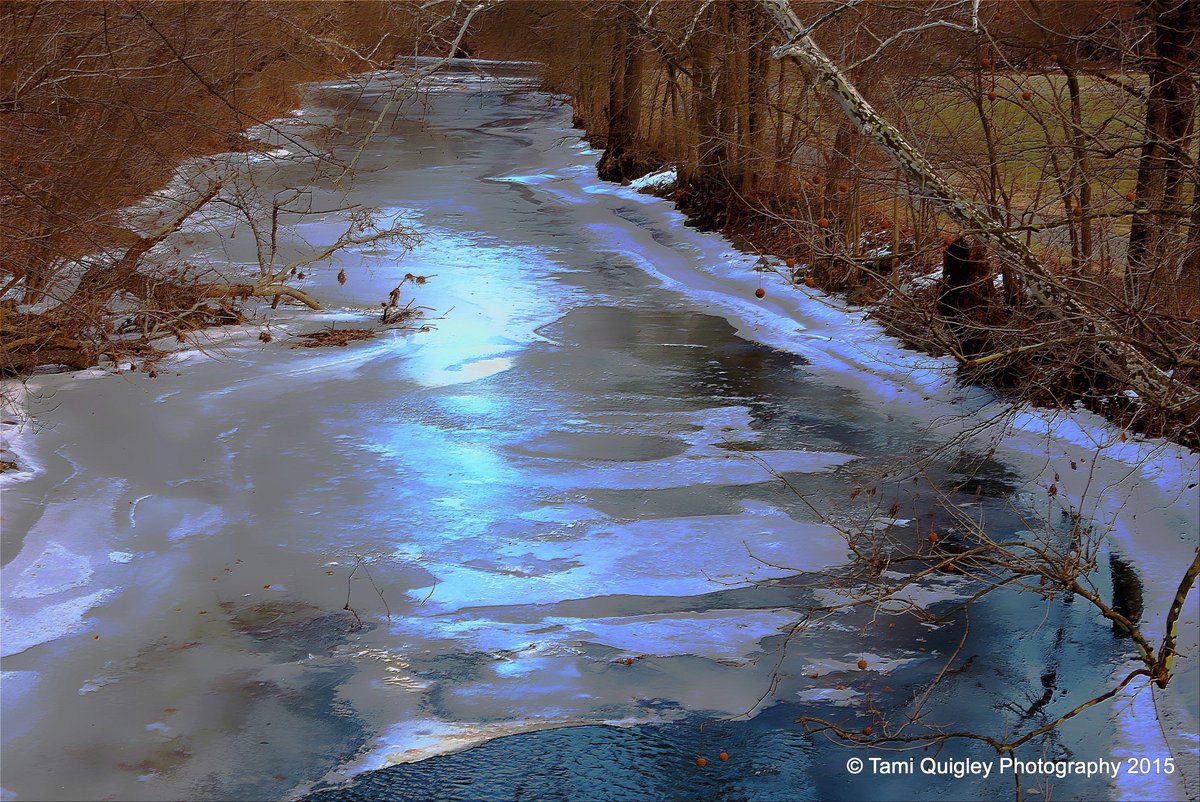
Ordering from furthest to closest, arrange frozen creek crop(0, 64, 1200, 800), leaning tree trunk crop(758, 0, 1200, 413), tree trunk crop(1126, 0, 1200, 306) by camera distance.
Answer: tree trunk crop(1126, 0, 1200, 306) < leaning tree trunk crop(758, 0, 1200, 413) < frozen creek crop(0, 64, 1200, 800)

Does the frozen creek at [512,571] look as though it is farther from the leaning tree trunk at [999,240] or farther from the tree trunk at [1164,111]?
the tree trunk at [1164,111]

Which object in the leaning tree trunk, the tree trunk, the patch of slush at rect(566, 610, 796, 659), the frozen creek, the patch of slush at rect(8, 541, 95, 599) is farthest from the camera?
the tree trunk

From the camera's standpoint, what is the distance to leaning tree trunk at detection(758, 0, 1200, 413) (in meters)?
6.09

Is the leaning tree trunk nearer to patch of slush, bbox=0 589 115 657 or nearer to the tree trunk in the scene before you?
the tree trunk

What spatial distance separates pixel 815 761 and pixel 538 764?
1326 mm

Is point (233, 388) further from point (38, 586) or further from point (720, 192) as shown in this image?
point (720, 192)

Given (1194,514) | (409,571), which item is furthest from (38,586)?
(1194,514)

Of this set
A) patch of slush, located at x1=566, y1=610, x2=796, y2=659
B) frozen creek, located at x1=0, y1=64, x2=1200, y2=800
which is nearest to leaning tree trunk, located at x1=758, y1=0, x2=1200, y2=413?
frozen creek, located at x1=0, y1=64, x2=1200, y2=800

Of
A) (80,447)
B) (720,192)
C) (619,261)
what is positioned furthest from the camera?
(720,192)

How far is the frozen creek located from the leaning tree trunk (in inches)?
34.1

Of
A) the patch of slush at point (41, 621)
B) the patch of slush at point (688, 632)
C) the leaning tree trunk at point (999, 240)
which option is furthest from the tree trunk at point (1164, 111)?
the patch of slush at point (41, 621)

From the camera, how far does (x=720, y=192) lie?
18859mm

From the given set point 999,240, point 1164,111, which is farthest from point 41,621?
point 1164,111

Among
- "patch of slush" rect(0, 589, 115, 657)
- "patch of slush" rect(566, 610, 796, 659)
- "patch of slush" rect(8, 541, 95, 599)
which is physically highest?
"patch of slush" rect(8, 541, 95, 599)
